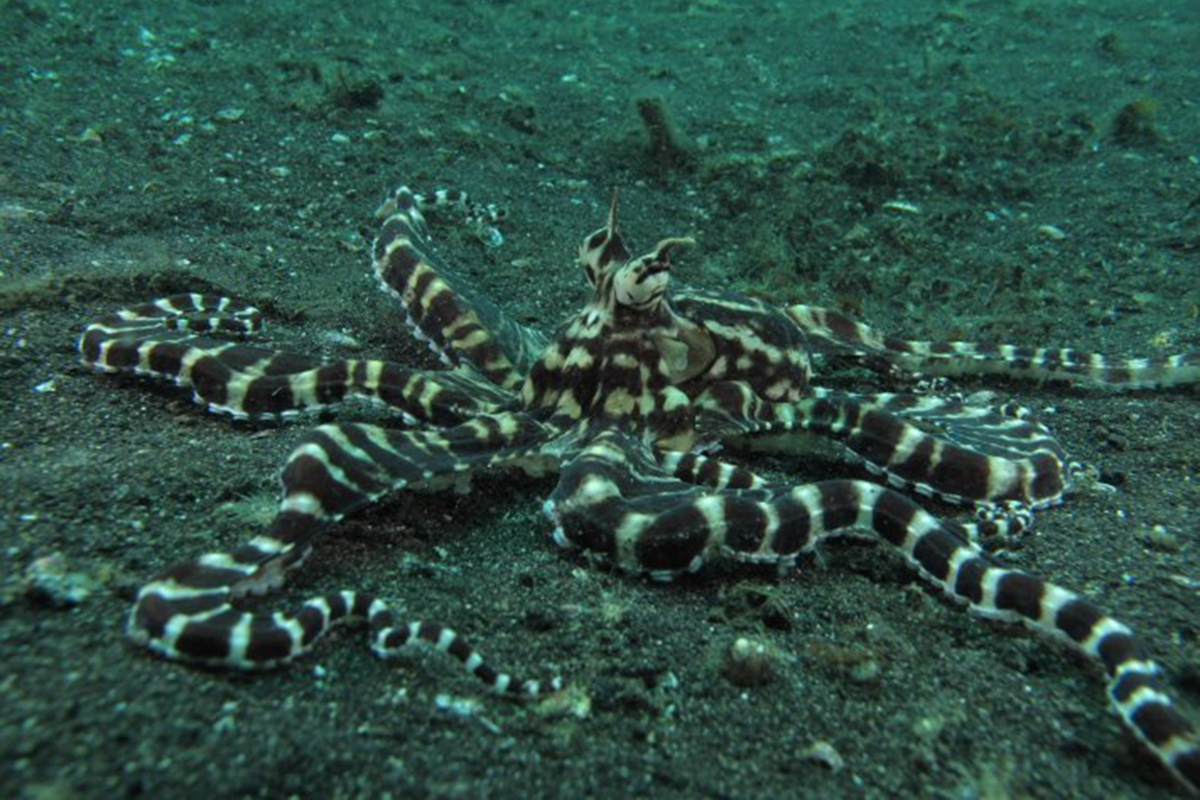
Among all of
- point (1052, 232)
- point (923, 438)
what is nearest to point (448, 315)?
point (923, 438)

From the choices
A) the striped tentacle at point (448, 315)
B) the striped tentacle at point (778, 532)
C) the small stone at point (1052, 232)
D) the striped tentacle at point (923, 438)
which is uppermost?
the small stone at point (1052, 232)

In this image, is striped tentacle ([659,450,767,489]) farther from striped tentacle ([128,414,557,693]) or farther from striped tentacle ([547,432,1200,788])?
striped tentacle ([128,414,557,693])

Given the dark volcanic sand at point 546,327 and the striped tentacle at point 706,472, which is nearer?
the dark volcanic sand at point 546,327

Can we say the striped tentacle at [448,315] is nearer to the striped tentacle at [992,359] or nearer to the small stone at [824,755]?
the striped tentacle at [992,359]

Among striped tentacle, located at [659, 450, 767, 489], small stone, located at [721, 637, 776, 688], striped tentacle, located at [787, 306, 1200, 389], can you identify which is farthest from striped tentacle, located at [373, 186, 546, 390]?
small stone, located at [721, 637, 776, 688]

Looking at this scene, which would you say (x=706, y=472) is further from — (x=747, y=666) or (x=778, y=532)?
(x=747, y=666)

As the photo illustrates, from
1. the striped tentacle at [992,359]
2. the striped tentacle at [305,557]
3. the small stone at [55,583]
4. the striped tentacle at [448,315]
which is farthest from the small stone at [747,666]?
the striped tentacle at [992,359]

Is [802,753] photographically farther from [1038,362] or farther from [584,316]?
[1038,362]

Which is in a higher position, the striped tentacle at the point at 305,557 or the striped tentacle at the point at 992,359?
the striped tentacle at the point at 992,359
